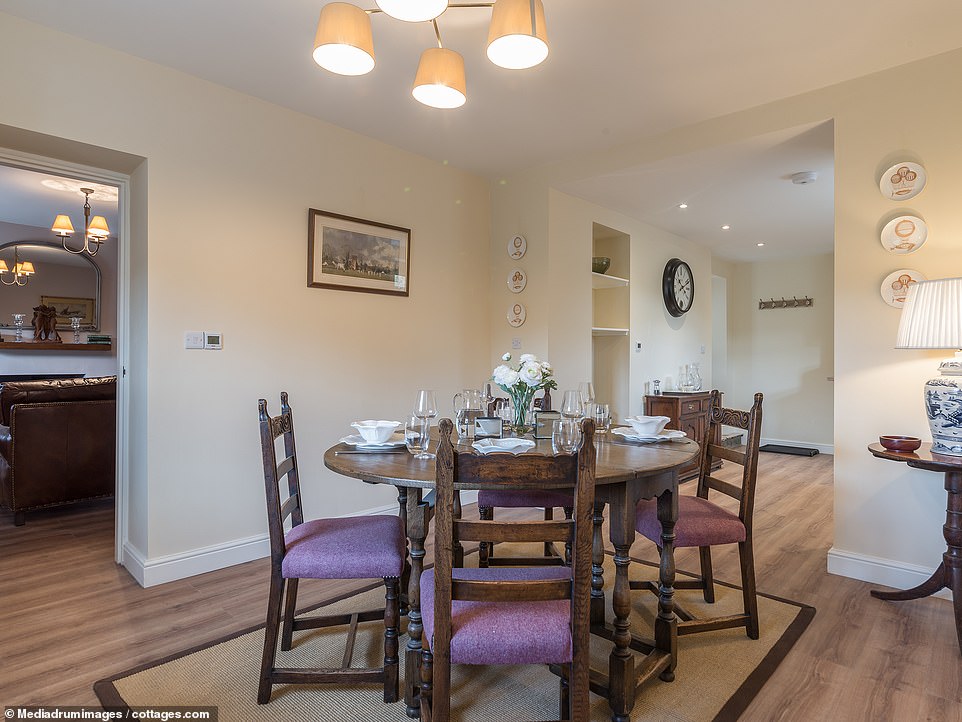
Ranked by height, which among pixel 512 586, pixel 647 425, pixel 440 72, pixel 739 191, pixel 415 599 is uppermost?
pixel 739 191

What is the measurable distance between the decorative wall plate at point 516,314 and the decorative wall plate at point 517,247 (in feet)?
1.25

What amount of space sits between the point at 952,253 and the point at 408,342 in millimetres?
3093

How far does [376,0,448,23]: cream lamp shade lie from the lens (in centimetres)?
163

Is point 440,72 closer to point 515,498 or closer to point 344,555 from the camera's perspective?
point 344,555

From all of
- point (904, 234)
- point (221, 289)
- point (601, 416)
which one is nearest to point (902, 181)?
point (904, 234)

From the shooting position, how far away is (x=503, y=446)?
1.84 metres

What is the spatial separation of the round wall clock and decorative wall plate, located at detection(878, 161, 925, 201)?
9.30ft

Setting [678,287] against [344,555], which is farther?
[678,287]

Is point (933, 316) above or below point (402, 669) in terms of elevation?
above

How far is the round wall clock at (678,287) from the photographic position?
5598 mm

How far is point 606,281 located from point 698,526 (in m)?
3.20

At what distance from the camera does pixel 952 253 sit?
8.50 feet

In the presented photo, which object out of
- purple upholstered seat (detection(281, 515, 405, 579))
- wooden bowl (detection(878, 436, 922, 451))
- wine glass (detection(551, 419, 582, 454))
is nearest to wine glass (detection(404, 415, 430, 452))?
purple upholstered seat (detection(281, 515, 405, 579))

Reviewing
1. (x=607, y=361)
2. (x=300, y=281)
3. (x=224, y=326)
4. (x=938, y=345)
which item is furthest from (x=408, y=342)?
(x=938, y=345)
